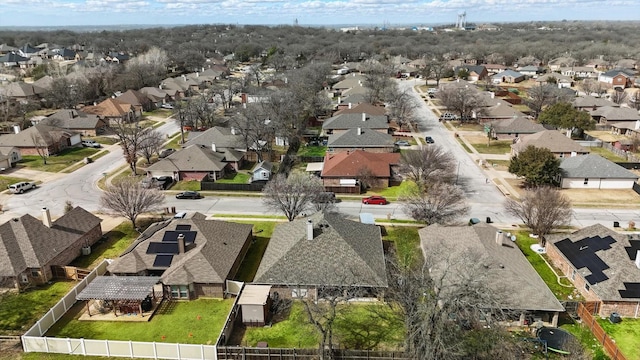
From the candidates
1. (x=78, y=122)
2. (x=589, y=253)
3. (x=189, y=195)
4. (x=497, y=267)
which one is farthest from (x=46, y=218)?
(x=78, y=122)

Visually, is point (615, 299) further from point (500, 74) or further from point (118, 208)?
point (500, 74)

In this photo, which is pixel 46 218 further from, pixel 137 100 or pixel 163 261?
pixel 137 100

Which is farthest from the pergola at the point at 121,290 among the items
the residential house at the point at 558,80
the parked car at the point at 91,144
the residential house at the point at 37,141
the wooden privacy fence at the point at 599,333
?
the residential house at the point at 558,80

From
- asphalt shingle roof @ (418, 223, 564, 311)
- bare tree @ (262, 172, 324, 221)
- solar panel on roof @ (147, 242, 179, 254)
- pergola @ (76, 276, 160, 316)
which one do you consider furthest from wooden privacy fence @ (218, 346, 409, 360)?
bare tree @ (262, 172, 324, 221)

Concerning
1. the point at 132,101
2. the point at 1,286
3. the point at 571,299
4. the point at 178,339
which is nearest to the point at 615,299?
the point at 571,299

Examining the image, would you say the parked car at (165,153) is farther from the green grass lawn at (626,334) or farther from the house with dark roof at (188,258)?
the green grass lawn at (626,334)

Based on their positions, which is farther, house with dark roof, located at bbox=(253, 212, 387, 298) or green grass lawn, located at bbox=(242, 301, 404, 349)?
house with dark roof, located at bbox=(253, 212, 387, 298)

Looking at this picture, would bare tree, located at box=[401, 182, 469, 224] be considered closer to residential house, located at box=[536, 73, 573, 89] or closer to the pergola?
the pergola
